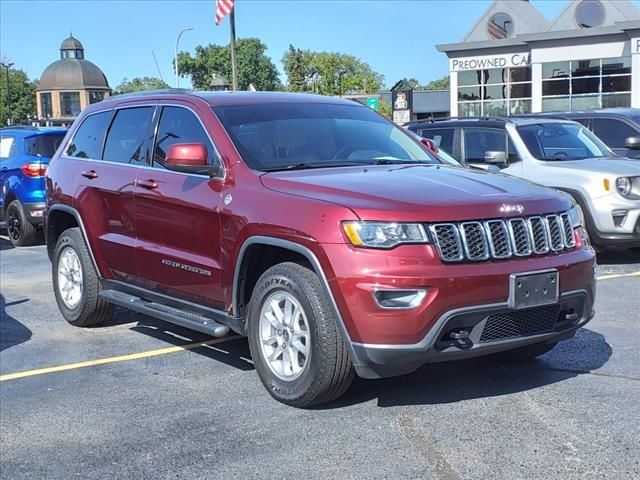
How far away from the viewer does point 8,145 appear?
12.6 meters

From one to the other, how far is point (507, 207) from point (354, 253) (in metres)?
0.92

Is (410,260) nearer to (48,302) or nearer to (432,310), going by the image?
(432,310)

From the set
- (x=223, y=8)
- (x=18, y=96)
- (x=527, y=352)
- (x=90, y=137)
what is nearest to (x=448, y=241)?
(x=527, y=352)

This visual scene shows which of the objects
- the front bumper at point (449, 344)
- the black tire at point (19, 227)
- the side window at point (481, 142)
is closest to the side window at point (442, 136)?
the side window at point (481, 142)

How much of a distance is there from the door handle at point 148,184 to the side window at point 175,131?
0.14 meters

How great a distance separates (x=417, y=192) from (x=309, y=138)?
131 centimetres

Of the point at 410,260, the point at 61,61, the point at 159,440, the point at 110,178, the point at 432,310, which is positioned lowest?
the point at 159,440

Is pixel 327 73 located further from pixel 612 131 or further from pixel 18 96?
pixel 612 131

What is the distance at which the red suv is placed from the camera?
13.2 ft

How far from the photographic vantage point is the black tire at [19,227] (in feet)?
39.9

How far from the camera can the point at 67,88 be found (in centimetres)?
12925

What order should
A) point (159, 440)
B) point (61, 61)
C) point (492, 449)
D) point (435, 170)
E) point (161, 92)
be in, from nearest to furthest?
point (492, 449)
point (159, 440)
point (435, 170)
point (161, 92)
point (61, 61)

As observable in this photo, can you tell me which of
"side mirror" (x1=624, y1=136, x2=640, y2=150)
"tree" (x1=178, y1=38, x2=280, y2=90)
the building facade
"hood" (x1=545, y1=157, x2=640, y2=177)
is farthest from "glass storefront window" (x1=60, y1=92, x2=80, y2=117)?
"hood" (x1=545, y1=157, x2=640, y2=177)

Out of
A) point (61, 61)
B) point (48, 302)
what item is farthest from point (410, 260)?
point (61, 61)
